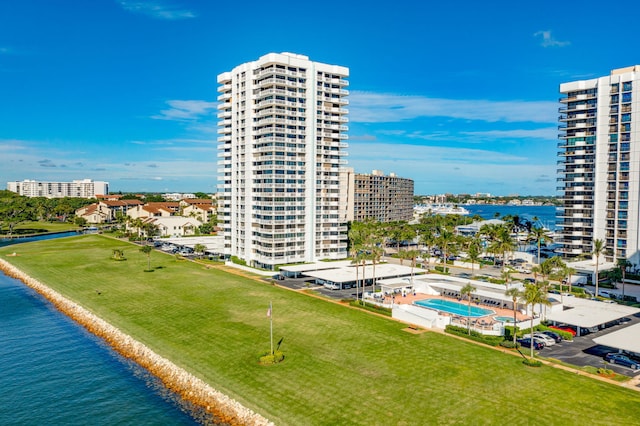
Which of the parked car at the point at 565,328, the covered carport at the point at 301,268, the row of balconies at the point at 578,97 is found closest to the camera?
the parked car at the point at 565,328

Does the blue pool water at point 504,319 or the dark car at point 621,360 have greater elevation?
the dark car at point 621,360

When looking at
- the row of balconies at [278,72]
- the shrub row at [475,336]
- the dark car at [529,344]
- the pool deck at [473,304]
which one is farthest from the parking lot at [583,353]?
the row of balconies at [278,72]

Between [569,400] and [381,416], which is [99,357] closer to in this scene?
[381,416]

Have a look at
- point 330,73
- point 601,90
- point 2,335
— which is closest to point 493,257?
point 601,90

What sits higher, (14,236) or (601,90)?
(601,90)

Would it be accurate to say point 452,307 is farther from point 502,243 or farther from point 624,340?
point 624,340

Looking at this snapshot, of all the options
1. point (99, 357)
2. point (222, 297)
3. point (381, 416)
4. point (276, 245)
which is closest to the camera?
point (381, 416)

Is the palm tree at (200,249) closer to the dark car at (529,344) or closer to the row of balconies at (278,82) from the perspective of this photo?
the row of balconies at (278,82)
